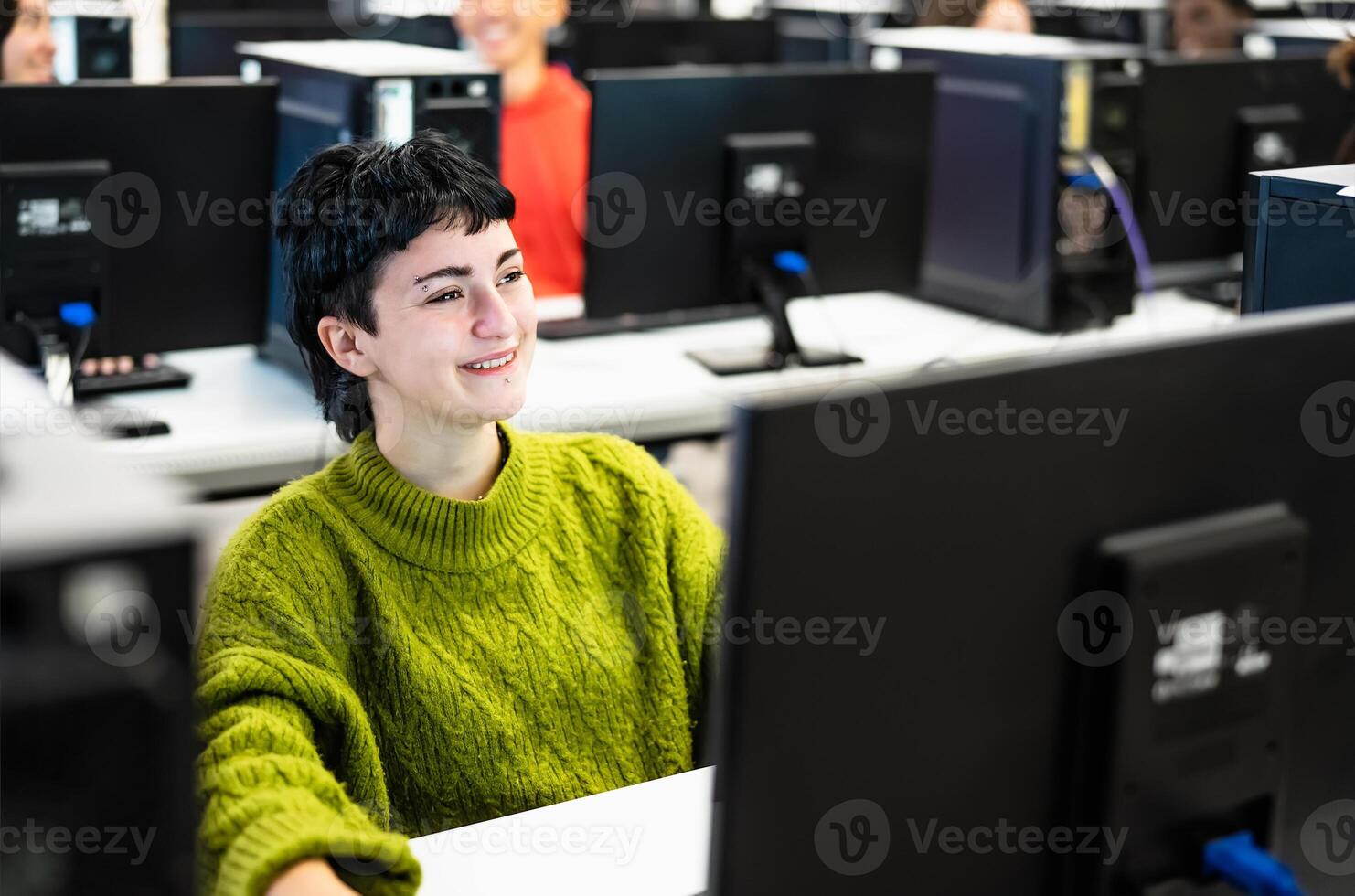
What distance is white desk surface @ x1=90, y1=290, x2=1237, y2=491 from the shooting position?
2238 mm

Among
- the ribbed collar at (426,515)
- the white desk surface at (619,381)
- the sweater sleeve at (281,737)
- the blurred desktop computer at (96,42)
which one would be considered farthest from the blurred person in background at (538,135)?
the sweater sleeve at (281,737)

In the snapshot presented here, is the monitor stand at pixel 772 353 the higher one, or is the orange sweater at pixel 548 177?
the orange sweater at pixel 548 177

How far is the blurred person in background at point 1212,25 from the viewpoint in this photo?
423 centimetres

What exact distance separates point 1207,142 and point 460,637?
2.20 meters

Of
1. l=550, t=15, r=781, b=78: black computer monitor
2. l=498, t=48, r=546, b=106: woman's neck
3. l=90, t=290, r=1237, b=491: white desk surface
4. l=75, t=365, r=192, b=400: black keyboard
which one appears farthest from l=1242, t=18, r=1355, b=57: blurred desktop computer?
l=75, t=365, r=192, b=400: black keyboard

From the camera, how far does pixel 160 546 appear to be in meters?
0.46

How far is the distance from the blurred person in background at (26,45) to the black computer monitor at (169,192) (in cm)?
86

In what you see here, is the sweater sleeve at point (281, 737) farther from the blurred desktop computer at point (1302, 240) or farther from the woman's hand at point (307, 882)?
the blurred desktop computer at point (1302, 240)

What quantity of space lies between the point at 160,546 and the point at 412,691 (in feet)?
2.88

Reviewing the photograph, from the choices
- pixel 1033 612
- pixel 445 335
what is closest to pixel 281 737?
pixel 445 335

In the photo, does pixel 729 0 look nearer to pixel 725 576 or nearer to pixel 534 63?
pixel 534 63

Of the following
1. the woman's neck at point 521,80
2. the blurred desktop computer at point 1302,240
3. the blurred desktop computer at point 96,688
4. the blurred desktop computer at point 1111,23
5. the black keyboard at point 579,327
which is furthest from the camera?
the blurred desktop computer at point 1111,23

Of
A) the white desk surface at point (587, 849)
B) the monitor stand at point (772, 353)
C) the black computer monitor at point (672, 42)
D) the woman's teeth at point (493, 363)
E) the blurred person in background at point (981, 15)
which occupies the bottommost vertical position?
the white desk surface at point (587, 849)

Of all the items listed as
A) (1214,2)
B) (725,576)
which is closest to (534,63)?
(1214,2)
